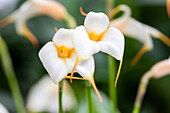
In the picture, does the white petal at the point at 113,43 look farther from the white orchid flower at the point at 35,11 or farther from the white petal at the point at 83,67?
the white orchid flower at the point at 35,11

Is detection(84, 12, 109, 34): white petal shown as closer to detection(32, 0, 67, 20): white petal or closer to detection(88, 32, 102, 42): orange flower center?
detection(88, 32, 102, 42): orange flower center

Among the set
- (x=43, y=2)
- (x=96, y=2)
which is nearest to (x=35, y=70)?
(x=96, y=2)

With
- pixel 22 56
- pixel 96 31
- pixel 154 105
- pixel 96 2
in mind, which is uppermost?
pixel 96 31

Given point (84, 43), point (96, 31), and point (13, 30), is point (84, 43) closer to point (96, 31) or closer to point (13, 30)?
point (96, 31)

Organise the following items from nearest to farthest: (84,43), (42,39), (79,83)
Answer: (84,43)
(79,83)
(42,39)

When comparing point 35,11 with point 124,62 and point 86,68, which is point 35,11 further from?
point 124,62

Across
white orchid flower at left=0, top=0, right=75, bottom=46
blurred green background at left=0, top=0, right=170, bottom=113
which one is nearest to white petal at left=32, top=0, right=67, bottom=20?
white orchid flower at left=0, top=0, right=75, bottom=46

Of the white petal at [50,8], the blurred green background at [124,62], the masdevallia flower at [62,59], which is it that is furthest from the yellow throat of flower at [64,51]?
the blurred green background at [124,62]
